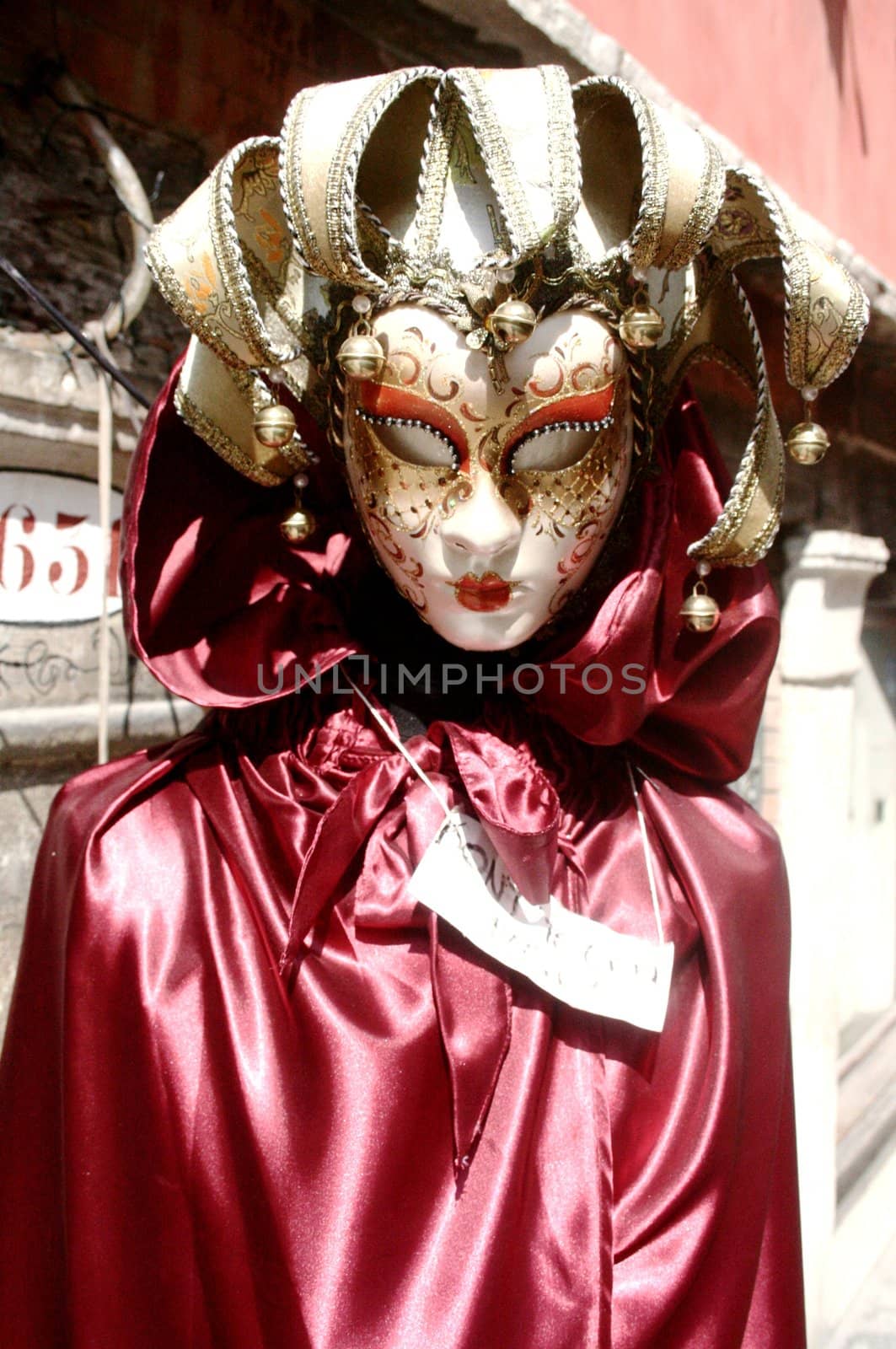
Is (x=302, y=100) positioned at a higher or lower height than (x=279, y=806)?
higher

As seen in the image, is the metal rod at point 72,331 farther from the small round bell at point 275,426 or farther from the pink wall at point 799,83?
the pink wall at point 799,83

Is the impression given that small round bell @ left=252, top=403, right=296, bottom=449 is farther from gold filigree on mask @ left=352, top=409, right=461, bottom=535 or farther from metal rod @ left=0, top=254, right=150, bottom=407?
metal rod @ left=0, top=254, right=150, bottom=407

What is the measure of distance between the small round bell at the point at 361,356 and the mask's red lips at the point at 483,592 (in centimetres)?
18

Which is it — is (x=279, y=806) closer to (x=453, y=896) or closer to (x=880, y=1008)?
(x=453, y=896)

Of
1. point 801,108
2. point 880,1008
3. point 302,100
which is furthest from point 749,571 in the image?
point 880,1008

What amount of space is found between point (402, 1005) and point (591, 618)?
373 mm

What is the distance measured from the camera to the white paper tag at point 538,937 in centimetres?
90

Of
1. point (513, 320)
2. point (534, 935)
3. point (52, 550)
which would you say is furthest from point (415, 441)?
point (52, 550)

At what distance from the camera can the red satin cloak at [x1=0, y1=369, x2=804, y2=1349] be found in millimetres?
844

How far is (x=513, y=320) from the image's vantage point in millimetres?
785

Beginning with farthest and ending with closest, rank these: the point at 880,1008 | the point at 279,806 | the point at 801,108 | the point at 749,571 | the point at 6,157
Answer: the point at 880,1008
the point at 801,108
the point at 6,157
the point at 749,571
the point at 279,806

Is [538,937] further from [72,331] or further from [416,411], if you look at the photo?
[72,331]

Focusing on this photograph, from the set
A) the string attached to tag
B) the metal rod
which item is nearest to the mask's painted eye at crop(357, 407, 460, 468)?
the string attached to tag

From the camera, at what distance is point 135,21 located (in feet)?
4.05
